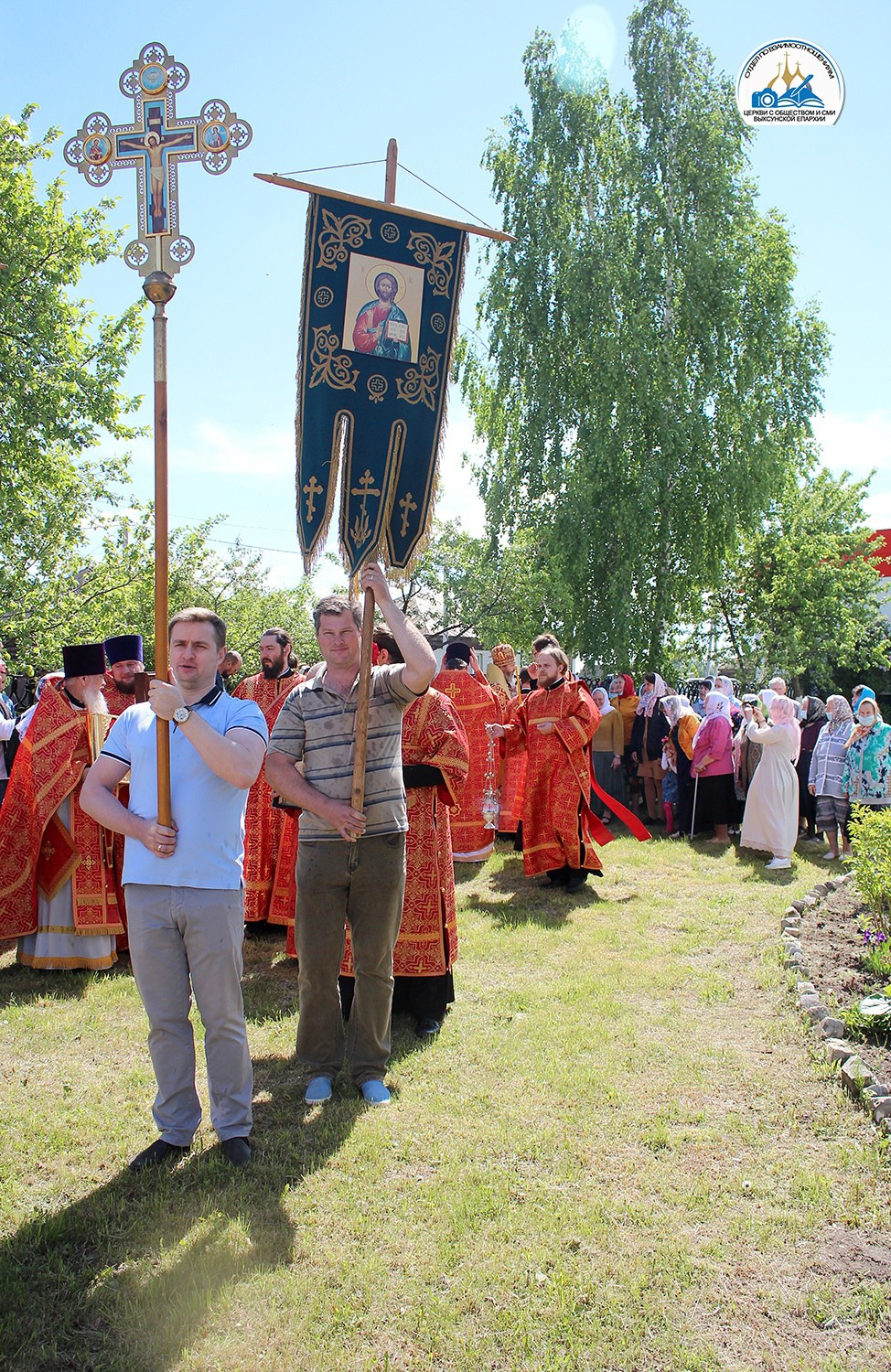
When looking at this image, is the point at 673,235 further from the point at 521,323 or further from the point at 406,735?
the point at 406,735

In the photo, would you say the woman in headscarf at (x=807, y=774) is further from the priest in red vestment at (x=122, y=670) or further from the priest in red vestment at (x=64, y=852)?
the priest in red vestment at (x=64, y=852)

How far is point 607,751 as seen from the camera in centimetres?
1356

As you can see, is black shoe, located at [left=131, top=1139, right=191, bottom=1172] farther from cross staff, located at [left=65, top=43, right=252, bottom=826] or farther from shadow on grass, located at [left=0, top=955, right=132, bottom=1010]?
shadow on grass, located at [left=0, top=955, right=132, bottom=1010]

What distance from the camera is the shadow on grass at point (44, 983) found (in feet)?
19.2

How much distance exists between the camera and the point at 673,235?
21.6 m

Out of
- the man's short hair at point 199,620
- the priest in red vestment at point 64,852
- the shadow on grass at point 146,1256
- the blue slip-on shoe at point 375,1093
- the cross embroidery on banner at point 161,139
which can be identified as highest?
the cross embroidery on banner at point 161,139

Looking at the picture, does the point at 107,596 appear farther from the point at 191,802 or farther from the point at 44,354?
the point at 191,802

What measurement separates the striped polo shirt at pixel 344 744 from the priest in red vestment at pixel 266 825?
254cm

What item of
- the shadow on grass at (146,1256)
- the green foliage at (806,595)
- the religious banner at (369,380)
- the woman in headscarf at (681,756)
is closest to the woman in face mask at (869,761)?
the woman in headscarf at (681,756)

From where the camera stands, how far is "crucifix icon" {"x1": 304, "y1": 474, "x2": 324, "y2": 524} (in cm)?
455

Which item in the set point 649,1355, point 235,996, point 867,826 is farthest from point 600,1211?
point 867,826

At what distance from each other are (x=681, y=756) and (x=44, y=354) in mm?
11212

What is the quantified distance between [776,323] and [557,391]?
4827 mm

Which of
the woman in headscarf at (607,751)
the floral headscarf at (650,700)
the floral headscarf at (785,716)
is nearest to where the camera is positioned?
the floral headscarf at (785,716)
